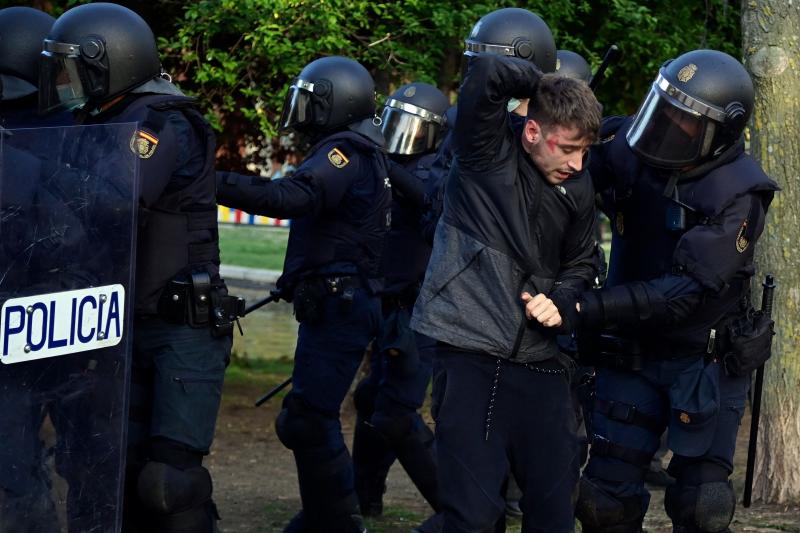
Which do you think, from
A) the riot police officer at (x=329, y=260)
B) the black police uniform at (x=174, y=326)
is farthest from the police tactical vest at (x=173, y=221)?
the riot police officer at (x=329, y=260)

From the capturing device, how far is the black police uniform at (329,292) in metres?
5.97

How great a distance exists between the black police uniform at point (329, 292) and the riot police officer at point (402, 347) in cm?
32

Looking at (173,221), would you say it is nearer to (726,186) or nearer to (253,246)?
(726,186)

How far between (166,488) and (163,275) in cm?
71

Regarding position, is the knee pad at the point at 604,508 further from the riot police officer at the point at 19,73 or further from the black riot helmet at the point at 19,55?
the black riot helmet at the point at 19,55

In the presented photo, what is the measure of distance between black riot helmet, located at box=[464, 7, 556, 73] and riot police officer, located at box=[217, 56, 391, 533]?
2.15 feet

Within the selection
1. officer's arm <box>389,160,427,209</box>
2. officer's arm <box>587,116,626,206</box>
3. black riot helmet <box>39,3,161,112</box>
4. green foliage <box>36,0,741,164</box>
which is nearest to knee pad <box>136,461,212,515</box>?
black riot helmet <box>39,3,161,112</box>

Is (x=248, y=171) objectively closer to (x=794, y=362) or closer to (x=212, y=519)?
(x=794, y=362)

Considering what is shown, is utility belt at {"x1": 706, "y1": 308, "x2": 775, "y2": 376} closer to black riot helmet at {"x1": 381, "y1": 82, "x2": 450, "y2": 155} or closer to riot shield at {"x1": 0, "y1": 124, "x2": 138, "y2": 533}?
riot shield at {"x1": 0, "y1": 124, "x2": 138, "y2": 533}

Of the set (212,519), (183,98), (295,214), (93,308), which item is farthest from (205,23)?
(93,308)

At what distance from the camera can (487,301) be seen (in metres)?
4.59

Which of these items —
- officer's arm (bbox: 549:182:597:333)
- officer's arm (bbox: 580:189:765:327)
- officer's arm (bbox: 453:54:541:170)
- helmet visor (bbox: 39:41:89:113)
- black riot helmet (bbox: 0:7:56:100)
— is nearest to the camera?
officer's arm (bbox: 453:54:541:170)

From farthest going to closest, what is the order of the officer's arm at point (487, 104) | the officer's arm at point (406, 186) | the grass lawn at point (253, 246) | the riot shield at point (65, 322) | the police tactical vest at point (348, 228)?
the grass lawn at point (253, 246), the officer's arm at point (406, 186), the police tactical vest at point (348, 228), the officer's arm at point (487, 104), the riot shield at point (65, 322)

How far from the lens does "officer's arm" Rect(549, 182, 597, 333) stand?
468cm
